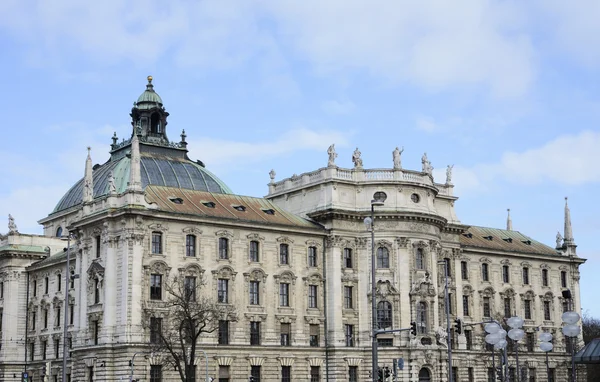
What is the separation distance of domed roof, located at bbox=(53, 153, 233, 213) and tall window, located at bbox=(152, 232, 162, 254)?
66.5ft

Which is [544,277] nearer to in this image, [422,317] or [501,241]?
[501,241]

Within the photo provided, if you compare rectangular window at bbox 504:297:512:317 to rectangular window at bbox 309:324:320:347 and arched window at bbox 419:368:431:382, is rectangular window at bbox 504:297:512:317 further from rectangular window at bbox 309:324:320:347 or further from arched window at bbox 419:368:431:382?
rectangular window at bbox 309:324:320:347

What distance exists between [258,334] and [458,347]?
2492 centimetres

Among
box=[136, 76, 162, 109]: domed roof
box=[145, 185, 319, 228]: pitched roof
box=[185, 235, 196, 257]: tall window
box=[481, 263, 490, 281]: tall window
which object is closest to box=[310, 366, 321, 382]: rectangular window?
box=[145, 185, 319, 228]: pitched roof

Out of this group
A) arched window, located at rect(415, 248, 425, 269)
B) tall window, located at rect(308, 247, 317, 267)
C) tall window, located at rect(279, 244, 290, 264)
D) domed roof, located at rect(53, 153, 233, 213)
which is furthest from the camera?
domed roof, located at rect(53, 153, 233, 213)

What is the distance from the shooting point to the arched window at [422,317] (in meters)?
93.6

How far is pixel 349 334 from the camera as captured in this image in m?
93.5

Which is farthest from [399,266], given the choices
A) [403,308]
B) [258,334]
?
[258,334]

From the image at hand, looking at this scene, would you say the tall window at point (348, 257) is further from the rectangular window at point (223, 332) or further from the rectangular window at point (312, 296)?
the rectangular window at point (223, 332)

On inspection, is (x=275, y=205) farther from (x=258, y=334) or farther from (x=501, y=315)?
(x=501, y=315)

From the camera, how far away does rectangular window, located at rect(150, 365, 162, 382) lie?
81125mm

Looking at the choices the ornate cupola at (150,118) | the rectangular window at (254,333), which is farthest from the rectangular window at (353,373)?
the ornate cupola at (150,118)

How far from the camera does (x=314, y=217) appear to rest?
96.1 m

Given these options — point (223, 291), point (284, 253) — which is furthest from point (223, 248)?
point (284, 253)
